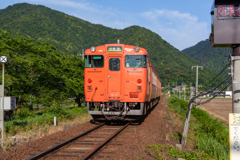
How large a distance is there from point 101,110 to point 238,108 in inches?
292

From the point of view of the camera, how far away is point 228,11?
4.43 metres

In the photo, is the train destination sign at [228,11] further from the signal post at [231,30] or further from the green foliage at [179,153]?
the green foliage at [179,153]

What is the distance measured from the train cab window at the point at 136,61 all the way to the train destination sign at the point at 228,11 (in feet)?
21.0

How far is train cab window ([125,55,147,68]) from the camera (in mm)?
10805

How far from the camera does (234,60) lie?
4398mm

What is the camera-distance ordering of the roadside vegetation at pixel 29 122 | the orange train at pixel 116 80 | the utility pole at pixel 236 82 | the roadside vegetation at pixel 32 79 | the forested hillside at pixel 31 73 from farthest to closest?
the forested hillside at pixel 31 73
the roadside vegetation at pixel 32 79
the orange train at pixel 116 80
the roadside vegetation at pixel 29 122
the utility pole at pixel 236 82

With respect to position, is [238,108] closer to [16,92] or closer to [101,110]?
[101,110]

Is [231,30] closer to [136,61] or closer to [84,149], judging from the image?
[84,149]

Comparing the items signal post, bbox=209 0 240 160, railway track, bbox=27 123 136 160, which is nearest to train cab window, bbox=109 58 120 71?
railway track, bbox=27 123 136 160

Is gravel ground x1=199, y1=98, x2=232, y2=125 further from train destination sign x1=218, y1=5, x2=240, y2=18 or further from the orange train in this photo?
train destination sign x1=218, y1=5, x2=240, y2=18

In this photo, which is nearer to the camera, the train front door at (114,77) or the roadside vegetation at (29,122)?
the roadside vegetation at (29,122)

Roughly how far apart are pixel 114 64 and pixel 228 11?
7019 millimetres

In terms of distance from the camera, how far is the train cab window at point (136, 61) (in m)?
10.8

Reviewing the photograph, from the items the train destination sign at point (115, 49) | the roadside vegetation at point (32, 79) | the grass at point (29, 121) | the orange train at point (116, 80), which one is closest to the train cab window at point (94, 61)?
the orange train at point (116, 80)
